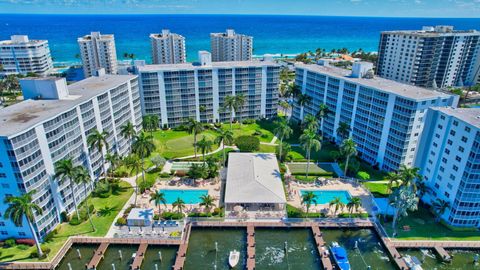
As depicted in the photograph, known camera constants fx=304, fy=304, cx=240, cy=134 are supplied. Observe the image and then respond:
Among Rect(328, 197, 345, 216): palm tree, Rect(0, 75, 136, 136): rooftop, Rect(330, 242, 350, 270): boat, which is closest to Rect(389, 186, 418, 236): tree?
Rect(328, 197, 345, 216): palm tree

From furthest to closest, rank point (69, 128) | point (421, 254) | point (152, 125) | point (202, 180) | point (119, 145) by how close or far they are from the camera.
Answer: point (152, 125)
point (119, 145)
point (202, 180)
point (69, 128)
point (421, 254)

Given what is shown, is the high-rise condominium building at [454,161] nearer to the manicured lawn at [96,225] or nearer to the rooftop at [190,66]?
the rooftop at [190,66]

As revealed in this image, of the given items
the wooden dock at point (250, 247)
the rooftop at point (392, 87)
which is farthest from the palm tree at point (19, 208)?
the rooftop at point (392, 87)

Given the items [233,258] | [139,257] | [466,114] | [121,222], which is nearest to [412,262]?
[466,114]

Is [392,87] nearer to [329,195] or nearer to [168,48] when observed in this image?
[329,195]

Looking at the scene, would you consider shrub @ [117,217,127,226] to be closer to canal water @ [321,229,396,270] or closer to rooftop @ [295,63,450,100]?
canal water @ [321,229,396,270]

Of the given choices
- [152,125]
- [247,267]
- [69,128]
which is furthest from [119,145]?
[247,267]

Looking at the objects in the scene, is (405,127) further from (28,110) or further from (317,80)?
(28,110)
